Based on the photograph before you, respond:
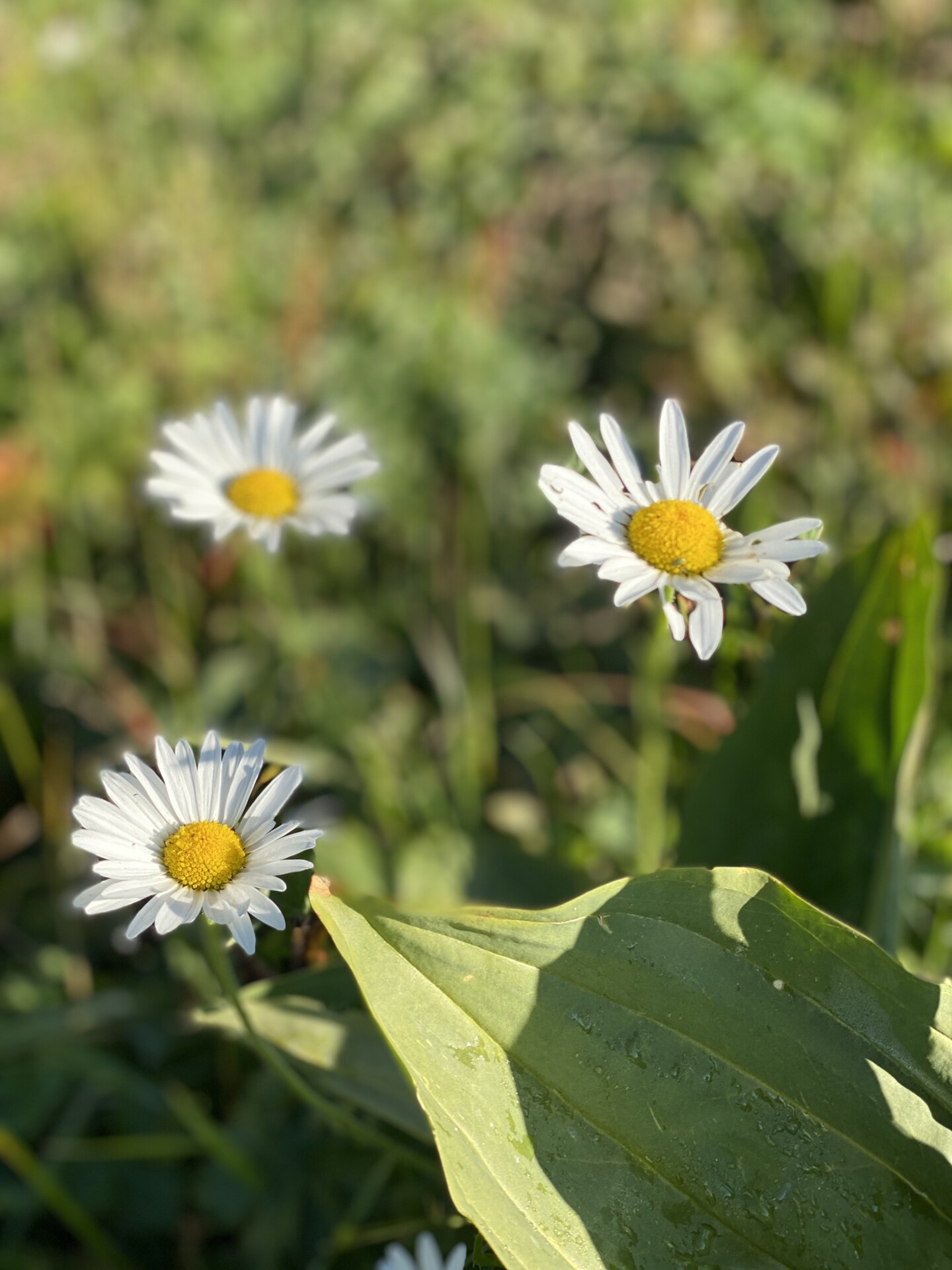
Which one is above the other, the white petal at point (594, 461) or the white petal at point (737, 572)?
the white petal at point (594, 461)

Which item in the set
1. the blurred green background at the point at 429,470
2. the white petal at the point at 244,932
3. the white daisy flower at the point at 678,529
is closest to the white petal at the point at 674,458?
the white daisy flower at the point at 678,529

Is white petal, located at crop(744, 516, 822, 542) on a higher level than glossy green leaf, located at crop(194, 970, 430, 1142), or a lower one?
higher

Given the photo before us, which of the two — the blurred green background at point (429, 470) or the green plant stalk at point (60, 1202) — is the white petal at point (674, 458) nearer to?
the blurred green background at point (429, 470)

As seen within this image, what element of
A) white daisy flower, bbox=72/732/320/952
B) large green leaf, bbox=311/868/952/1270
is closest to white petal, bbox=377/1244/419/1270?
large green leaf, bbox=311/868/952/1270

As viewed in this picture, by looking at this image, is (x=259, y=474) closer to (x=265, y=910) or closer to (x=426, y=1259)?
(x=265, y=910)

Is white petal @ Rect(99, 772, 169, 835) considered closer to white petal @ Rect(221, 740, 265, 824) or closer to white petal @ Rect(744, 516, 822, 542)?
white petal @ Rect(221, 740, 265, 824)
